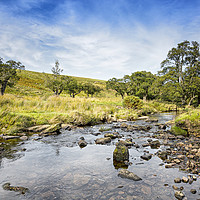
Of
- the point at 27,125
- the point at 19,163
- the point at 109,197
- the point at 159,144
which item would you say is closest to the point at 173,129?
the point at 159,144

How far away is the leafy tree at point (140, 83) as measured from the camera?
46.4 meters

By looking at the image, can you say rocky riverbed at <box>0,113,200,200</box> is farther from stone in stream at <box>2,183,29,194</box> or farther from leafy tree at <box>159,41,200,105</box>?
leafy tree at <box>159,41,200,105</box>

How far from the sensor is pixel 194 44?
2628cm

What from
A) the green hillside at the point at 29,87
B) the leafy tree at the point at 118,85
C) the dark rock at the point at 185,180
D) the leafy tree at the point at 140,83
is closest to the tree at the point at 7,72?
the green hillside at the point at 29,87

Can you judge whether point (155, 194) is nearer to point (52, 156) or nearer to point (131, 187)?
point (131, 187)

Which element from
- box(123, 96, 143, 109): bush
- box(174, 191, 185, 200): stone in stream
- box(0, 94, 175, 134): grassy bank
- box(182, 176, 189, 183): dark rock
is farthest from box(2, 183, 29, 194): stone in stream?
box(123, 96, 143, 109): bush

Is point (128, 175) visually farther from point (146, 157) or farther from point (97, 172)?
point (146, 157)

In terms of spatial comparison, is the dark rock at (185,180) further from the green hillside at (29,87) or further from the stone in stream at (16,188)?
the green hillside at (29,87)

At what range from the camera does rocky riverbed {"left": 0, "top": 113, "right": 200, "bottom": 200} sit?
13.0 ft

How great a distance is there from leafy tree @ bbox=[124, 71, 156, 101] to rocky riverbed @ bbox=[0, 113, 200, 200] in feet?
131

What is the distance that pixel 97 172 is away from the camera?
5.15 meters

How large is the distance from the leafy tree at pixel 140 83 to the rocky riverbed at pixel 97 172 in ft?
131

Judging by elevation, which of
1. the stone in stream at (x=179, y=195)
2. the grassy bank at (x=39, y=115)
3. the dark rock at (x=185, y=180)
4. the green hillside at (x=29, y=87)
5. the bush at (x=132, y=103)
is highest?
the green hillside at (x=29, y=87)

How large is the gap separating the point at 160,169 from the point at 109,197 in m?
2.37
